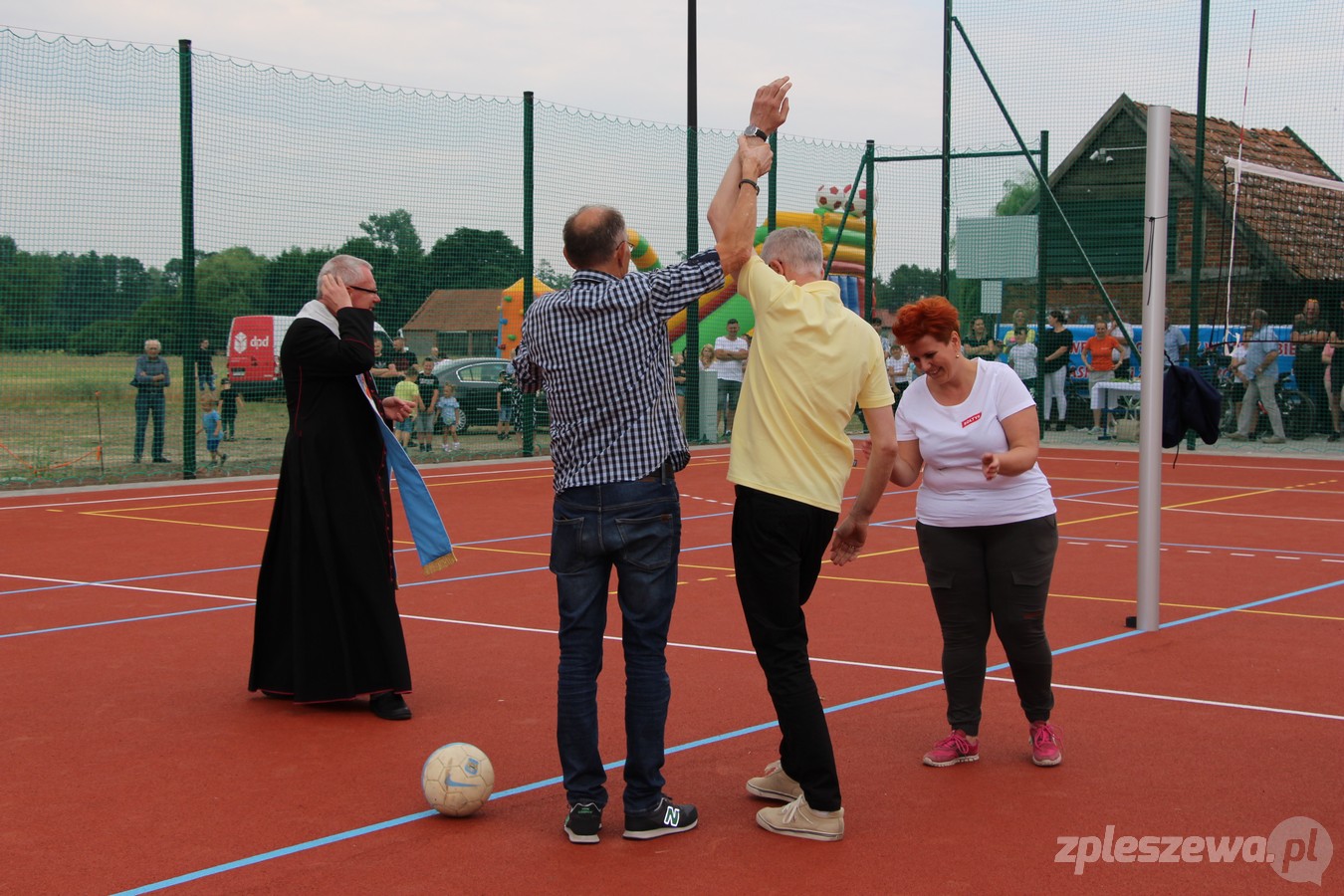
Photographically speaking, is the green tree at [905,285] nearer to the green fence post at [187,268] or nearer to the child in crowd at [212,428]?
the child in crowd at [212,428]

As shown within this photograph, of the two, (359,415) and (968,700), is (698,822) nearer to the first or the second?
(968,700)

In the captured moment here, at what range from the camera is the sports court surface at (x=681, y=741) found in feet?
13.1

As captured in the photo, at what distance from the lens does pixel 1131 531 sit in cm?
1138

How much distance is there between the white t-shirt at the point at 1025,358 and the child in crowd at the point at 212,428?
12169mm

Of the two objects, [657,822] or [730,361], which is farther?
[730,361]

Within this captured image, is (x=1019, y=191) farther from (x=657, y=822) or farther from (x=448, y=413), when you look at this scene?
(x=657, y=822)

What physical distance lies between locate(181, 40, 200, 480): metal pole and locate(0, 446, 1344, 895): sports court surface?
615 cm

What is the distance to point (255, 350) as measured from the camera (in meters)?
18.3

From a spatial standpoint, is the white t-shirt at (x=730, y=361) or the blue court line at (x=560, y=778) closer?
the blue court line at (x=560, y=778)

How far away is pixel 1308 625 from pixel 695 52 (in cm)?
1721

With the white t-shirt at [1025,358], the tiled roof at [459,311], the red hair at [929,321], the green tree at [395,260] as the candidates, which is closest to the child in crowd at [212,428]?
the green tree at [395,260]

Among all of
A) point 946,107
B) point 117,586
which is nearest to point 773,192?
point 946,107

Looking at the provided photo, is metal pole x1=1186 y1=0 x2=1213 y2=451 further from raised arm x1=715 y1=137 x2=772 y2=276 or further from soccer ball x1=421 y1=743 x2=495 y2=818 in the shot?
soccer ball x1=421 y1=743 x2=495 y2=818

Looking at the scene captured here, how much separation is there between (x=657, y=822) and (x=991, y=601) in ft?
5.28
